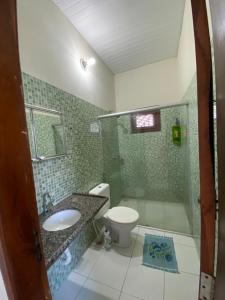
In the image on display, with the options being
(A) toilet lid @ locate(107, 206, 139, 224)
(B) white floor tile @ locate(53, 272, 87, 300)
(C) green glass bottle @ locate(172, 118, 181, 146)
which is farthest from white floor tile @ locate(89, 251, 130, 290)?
(C) green glass bottle @ locate(172, 118, 181, 146)

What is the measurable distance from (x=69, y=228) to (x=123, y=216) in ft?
3.20

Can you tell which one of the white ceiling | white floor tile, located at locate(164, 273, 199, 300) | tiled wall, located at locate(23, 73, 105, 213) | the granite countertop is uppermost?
the white ceiling

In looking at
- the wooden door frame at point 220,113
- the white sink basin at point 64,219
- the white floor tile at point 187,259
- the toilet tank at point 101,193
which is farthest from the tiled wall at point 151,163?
the wooden door frame at point 220,113

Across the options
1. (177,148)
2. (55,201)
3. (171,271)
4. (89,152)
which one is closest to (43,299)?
(55,201)

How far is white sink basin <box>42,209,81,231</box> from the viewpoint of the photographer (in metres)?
1.28

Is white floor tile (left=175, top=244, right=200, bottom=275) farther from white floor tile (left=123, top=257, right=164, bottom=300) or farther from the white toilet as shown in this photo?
the white toilet

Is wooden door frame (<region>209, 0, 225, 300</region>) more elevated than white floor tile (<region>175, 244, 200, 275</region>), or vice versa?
wooden door frame (<region>209, 0, 225, 300</region>)

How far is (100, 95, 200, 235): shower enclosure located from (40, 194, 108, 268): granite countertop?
40.5 inches

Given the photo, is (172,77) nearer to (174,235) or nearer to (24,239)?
(174,235)

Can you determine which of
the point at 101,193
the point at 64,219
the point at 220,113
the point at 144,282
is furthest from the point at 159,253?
the point at 220,113

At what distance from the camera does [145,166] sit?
2.77m

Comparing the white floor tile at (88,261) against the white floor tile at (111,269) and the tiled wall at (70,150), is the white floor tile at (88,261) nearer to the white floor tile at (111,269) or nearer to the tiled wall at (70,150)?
the white floor tile at (111,269)

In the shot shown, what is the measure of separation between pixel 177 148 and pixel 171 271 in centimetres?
170

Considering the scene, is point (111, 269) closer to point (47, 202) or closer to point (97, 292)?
point (97, 292)
